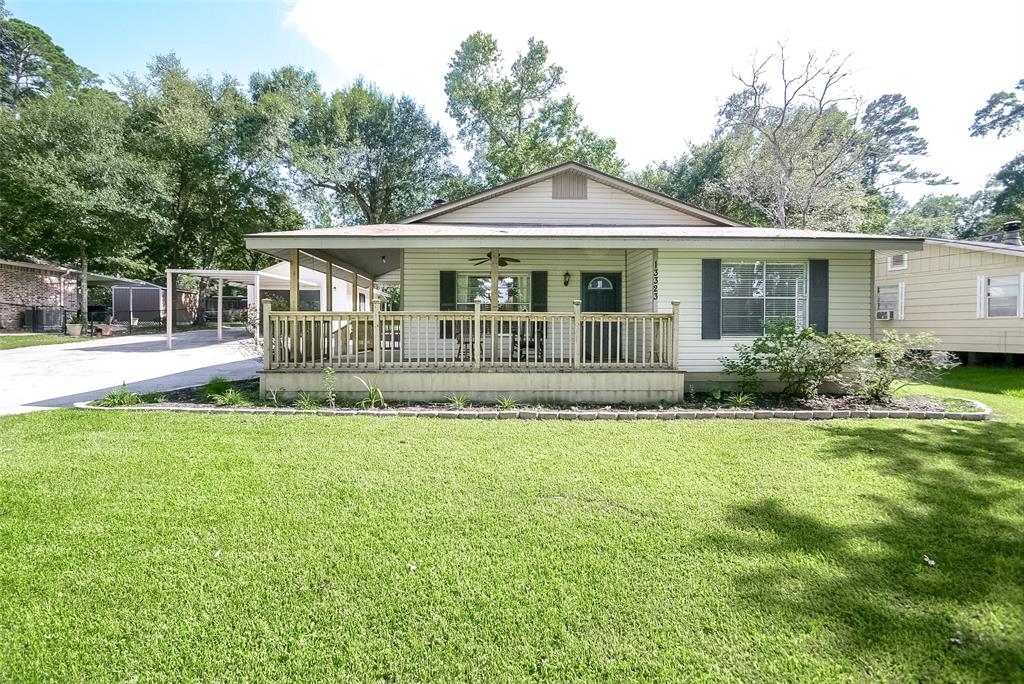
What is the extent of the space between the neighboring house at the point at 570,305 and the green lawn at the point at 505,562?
8.49ft

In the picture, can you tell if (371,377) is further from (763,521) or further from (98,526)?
(763,521)

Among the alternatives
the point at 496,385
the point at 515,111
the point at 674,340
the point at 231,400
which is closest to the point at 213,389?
the point at 231,400

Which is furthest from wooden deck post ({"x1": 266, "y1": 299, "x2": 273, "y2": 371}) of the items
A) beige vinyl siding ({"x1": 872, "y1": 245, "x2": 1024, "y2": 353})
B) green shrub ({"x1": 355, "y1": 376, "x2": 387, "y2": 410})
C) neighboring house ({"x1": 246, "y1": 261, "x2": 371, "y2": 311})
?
beige vinyl siding ({"x1": 872, "y1": 245, "x2": 1024, "y2": 353})

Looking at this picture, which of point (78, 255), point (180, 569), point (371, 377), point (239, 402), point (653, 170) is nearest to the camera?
point (180, 569)

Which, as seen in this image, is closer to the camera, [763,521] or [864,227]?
[763,521]

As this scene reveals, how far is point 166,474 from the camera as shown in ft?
13.9

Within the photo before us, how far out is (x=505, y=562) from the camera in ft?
9.63

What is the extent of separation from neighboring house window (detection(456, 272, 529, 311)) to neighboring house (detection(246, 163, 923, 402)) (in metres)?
0.03

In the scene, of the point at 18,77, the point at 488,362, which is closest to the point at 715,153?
the point at 488,362

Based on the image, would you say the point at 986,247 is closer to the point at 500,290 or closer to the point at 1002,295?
the point at 1002,295

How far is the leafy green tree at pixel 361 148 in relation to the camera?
26.1m

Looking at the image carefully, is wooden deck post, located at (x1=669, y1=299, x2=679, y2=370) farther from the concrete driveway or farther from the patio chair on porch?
the concrete driveway

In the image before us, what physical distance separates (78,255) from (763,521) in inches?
1270

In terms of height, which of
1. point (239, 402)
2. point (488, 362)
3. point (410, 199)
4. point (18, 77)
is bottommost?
point (239, 402)
